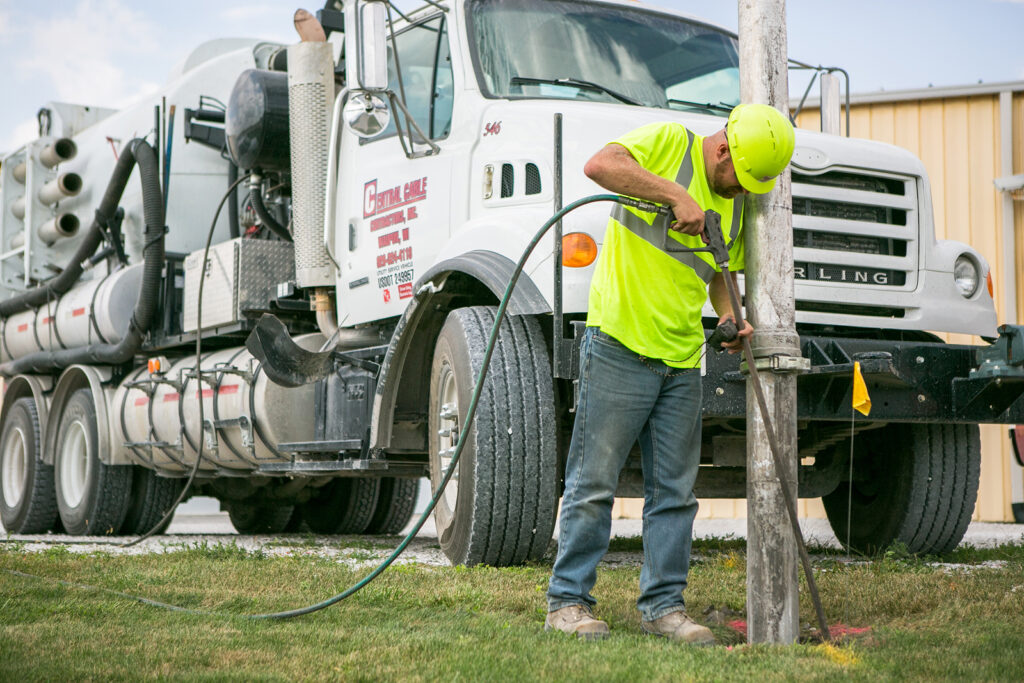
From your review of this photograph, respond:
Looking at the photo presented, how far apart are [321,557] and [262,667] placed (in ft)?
11.1

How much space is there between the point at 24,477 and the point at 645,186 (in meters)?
8.76

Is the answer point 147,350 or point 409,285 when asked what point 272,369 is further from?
point 147,350

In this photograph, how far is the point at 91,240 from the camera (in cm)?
1038

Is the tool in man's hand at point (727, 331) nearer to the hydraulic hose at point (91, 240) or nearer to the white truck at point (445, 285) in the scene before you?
the white truck at point (445, 285)

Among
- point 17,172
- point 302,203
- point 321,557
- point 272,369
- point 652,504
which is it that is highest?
point 17,172

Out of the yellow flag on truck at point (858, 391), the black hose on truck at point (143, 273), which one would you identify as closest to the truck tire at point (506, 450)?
the yellow flag on truck at point (858, 391)

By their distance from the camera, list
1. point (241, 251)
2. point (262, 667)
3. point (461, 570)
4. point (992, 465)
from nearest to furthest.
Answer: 1. point (262, 667)
2. point (461, 570)
3. point (241, 251)
4. point (992, 465)

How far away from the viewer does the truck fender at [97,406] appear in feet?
33.4

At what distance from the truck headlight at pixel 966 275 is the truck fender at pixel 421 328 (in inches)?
94.9

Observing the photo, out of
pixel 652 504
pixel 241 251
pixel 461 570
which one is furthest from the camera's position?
pixel 241 251

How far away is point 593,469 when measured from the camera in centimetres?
438

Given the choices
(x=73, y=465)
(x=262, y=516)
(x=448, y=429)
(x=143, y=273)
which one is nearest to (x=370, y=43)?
(x=448, y=429)

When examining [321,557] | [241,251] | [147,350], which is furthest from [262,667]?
[147,350]

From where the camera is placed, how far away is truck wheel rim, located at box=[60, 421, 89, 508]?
1077 centimetres
